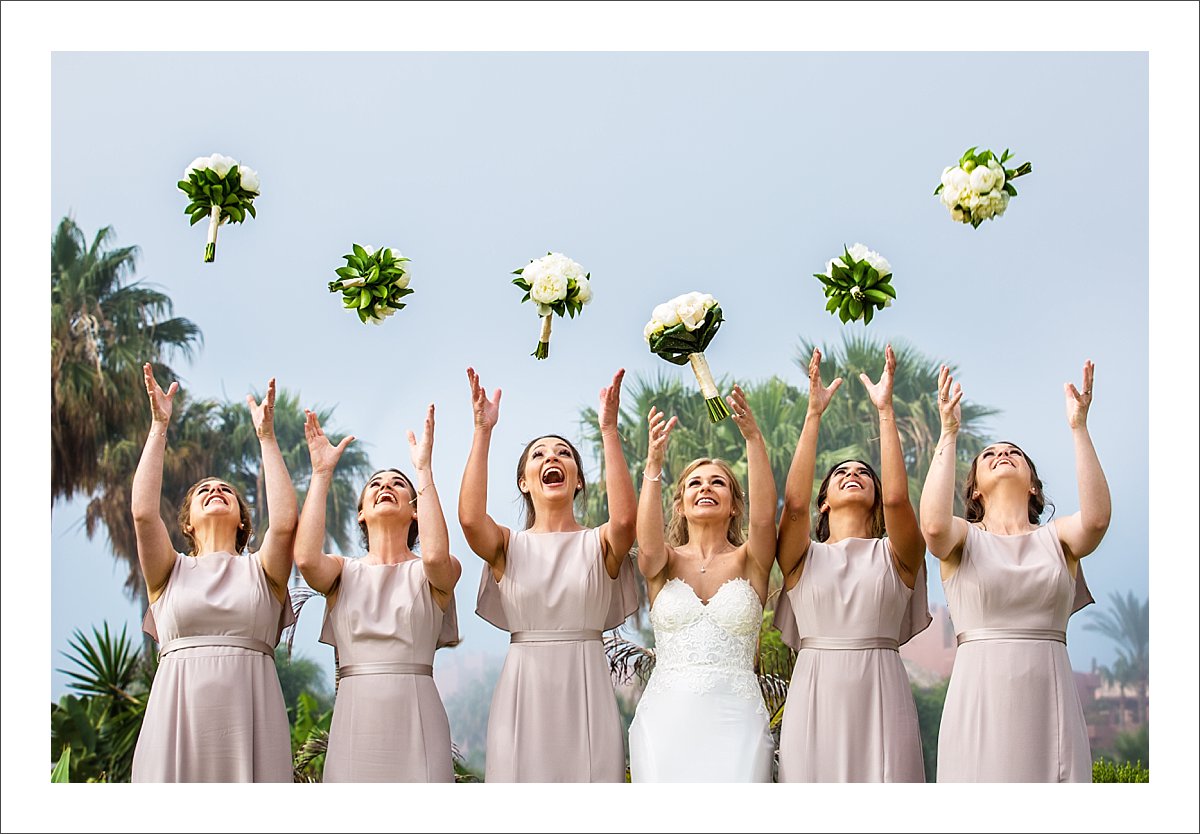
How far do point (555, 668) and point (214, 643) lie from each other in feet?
5.25

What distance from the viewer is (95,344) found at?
18.7 meters

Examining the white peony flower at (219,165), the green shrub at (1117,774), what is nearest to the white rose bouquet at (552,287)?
the white peony flower at (219,165)

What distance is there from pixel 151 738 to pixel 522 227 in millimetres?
15287

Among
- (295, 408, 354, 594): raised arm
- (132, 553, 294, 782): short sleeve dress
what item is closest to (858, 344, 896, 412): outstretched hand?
(295, 408, 354, 594): raised arm

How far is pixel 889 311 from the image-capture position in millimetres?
21078

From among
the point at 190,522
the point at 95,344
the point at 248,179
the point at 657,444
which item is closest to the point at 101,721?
the point at 95,344

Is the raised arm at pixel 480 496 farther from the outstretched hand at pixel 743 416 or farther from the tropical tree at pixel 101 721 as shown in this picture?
the tropical tree at pixel 101 721

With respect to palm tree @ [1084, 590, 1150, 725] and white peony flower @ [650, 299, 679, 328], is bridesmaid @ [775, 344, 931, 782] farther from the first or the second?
palm tree @ [1084, 590, 1150, 725]

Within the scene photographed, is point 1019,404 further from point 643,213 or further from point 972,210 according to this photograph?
point 972,210

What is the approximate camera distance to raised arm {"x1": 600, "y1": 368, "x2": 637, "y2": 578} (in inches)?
262

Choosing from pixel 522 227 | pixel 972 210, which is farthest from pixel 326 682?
pixel 972 210

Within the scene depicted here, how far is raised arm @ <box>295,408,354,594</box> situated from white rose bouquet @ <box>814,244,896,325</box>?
2.38 m

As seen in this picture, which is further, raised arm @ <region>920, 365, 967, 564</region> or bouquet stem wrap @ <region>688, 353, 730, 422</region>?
bouquet stem wrap @ <region>688, 353, 730, 422</region>

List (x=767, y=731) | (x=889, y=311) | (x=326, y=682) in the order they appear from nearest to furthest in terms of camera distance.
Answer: (x=767, y=731), (x=326, y=682), (x=889, y=311)
